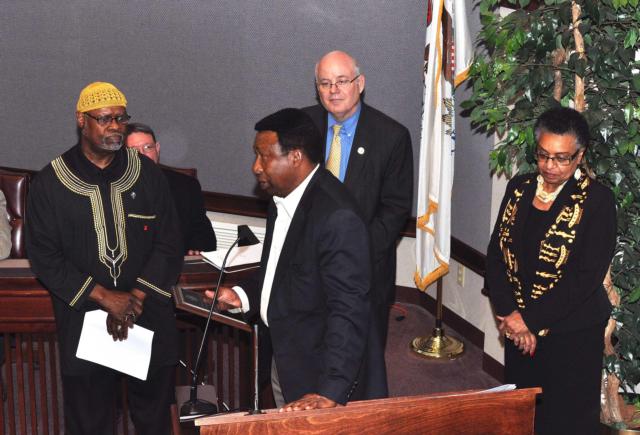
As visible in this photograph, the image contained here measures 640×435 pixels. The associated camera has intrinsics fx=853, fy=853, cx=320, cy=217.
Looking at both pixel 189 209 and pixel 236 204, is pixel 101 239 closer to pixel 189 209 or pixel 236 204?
pixel 189 209

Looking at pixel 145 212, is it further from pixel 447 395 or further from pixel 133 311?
pixel 447 395

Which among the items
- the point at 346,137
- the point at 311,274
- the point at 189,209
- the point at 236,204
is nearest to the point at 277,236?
the point at 311,274

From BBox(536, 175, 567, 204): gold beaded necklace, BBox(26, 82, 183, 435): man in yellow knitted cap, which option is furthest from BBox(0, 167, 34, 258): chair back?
BBox(536, 175, 567, 204): gold beaded necklace

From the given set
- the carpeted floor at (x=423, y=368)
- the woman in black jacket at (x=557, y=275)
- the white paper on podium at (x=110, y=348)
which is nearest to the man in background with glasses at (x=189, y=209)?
the white paper on podium at (x=110, y=348)

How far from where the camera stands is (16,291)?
3.62m

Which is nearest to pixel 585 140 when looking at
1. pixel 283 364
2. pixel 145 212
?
pixel 283 364

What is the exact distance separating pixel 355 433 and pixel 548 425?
1.44 meters

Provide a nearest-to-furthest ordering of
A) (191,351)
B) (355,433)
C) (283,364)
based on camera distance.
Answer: (355,433), (283,364), (191,351)

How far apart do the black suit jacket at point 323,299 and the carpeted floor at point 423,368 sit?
2.35 metres

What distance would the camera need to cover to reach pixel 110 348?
133 inches

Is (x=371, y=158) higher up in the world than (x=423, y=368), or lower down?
higher up

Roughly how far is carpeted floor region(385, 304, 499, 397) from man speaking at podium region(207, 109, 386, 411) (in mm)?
2354

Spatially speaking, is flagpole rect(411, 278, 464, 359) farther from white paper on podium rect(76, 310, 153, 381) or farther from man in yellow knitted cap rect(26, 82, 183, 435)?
white paper on podium rect(76, 310, 153, 381)

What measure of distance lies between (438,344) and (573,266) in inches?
99.1
